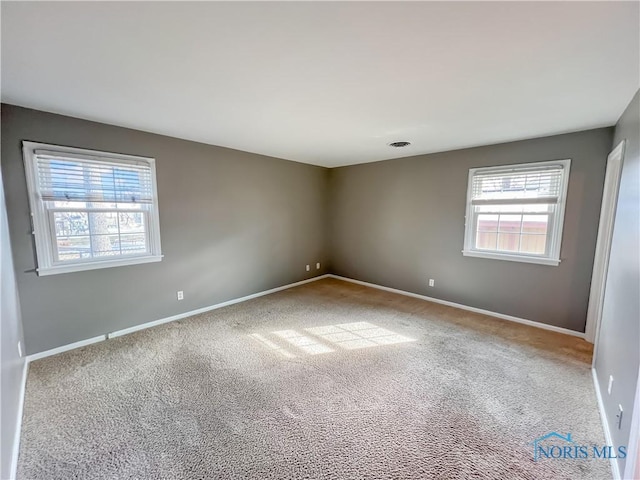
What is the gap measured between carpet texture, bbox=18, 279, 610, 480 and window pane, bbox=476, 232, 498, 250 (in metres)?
1.08

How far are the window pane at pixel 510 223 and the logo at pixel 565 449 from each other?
243cm

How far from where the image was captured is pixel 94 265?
9.22 feet

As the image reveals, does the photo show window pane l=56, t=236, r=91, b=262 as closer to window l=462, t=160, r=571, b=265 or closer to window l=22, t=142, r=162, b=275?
window l=22, t=142, r=162, b=275

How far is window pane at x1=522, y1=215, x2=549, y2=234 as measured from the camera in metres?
3.21

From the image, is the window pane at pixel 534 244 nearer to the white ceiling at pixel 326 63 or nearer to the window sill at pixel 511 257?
the window sill at pixel 511 257

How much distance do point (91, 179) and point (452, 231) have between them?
15.1ft

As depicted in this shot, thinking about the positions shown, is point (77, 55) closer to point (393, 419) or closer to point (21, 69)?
point (21, 69)

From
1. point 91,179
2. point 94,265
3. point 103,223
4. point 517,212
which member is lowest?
point 94,265

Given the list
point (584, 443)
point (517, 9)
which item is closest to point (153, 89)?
point (517, 9)

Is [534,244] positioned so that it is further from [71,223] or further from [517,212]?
[71,223]

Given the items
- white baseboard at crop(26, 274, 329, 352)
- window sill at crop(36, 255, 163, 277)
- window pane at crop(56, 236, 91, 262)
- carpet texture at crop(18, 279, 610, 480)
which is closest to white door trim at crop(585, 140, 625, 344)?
carpet texture at crop(18, 279, 610, 480)

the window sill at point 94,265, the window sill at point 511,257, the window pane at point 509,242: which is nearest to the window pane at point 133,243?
the window sill at point 94,265

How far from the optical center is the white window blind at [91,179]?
2.51m

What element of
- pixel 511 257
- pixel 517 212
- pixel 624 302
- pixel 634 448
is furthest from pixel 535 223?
pixel 634 448
